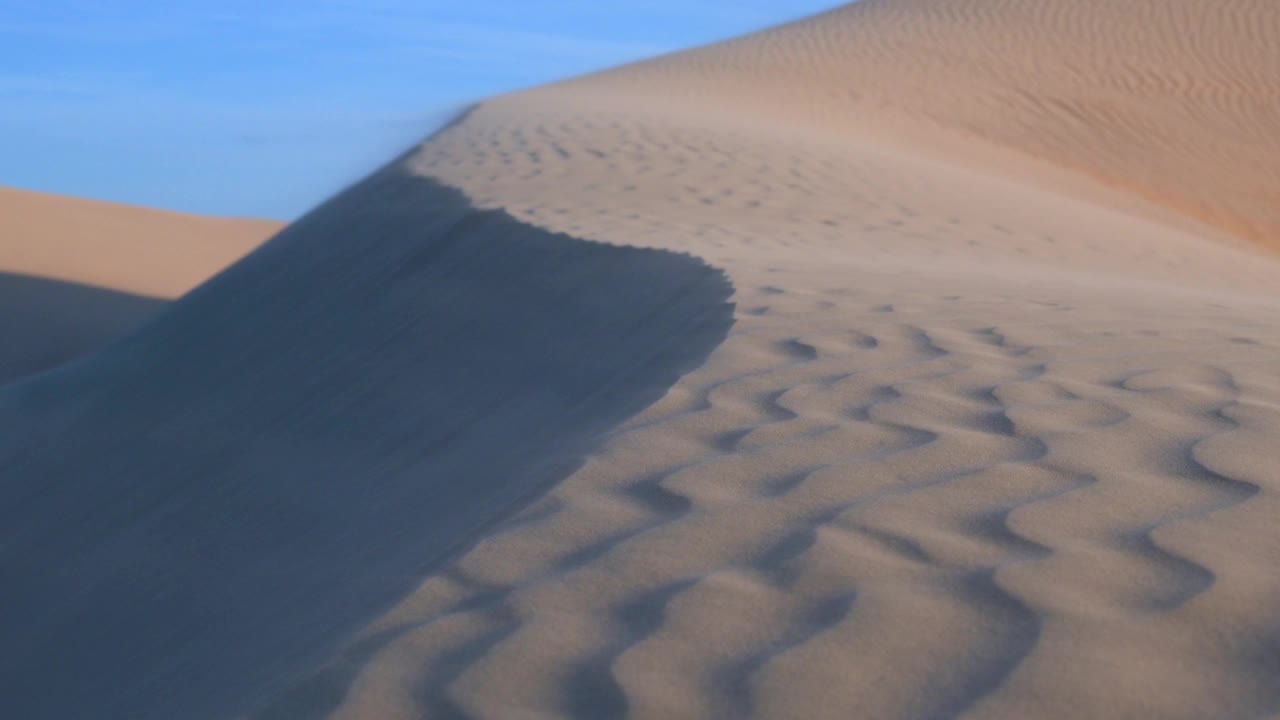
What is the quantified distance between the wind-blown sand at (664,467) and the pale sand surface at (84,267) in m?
4.33

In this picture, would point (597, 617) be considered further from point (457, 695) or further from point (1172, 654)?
point (1172, 654)

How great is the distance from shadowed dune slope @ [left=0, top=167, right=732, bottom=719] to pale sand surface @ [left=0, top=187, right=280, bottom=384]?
524cm

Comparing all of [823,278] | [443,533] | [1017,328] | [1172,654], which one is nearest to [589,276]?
[823,278]

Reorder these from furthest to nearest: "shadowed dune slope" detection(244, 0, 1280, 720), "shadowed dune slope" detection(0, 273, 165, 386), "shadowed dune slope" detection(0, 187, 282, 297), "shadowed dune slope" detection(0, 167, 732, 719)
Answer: "shadowed dune slope" detection(0, 187, 282, 297)
"shadowed dune slope" detection(0, 273, 165, 386)
"shadowed dune slope" detection(0, 167, 732, 719)
"shadowed dune slope" detection(244, 0, 1280, 720)

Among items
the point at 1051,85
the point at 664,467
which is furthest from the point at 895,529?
the point at 1051,85

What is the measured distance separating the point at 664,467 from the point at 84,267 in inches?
696

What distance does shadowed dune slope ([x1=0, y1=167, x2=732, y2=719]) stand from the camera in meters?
3.44

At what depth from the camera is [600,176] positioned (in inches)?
388

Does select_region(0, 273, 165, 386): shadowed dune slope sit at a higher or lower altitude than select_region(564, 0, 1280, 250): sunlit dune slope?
lower

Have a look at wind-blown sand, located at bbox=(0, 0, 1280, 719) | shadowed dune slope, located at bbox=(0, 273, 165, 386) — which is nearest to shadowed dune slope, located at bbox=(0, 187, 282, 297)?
shadowed dune slope, located at bbox=(0, 273, 165, 386)

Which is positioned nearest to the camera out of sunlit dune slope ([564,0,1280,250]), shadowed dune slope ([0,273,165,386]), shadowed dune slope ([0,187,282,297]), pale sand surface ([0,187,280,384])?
shadowed dune slope ([0,273,165,386])

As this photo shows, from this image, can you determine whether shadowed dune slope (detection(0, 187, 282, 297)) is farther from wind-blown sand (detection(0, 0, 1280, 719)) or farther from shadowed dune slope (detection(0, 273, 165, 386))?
wind-blown sand (detection(0, 0, 1280, 719))

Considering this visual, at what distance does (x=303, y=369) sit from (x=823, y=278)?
269 centimetres

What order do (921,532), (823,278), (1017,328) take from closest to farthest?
(921,532) < (1017,328) < (823,278)
